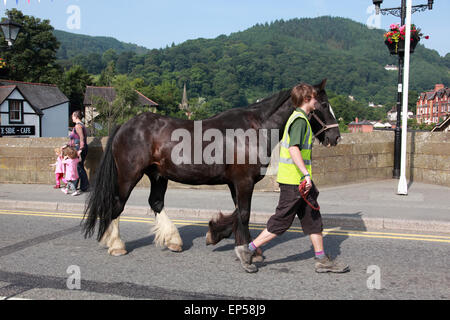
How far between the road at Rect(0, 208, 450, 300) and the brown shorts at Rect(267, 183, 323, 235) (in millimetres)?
476

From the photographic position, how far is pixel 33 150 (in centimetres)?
1218

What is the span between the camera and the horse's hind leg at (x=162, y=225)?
5.73 m

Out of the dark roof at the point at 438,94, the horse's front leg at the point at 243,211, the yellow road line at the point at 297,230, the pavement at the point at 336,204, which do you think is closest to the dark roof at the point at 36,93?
the pavement at the point at 336,204

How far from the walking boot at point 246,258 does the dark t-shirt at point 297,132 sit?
127cm

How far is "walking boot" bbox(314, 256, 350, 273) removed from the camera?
4.70 meters

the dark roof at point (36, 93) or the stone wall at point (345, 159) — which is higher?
the dark roof at point (36, 93)

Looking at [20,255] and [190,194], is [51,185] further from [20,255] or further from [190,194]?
[20,255]

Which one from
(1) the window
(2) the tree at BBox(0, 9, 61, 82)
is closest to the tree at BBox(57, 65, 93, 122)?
(2) the tree at BBox(0, 9, 61, 82)

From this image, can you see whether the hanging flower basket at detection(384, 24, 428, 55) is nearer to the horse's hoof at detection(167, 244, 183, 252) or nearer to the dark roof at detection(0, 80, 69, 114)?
the horse's hoof at detection(167, 244, 183, 252)

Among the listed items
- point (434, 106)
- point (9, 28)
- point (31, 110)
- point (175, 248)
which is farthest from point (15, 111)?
point (434, 106)

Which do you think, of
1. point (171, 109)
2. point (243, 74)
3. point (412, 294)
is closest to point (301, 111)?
point (412, 294)

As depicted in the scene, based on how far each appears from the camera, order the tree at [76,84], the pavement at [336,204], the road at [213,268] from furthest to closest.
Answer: the tree at [76,84] → the pavement at [336,204] → the road at [213,268]

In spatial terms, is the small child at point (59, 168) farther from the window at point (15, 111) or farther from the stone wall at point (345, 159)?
the window at point (15, 111)

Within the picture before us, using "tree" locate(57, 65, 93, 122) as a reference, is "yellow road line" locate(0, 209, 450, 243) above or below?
below
